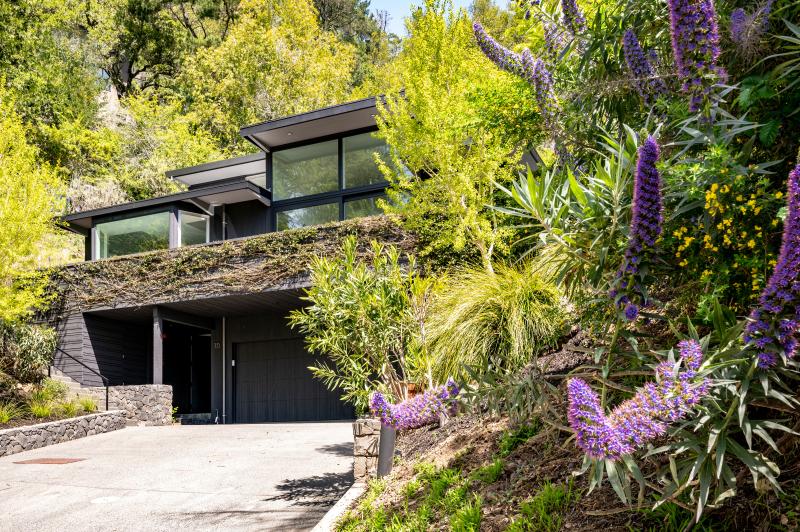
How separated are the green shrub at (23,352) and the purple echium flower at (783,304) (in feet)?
48.8

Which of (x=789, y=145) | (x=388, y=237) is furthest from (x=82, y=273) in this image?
(x=789, y=145)

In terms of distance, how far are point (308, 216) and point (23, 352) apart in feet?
23.5

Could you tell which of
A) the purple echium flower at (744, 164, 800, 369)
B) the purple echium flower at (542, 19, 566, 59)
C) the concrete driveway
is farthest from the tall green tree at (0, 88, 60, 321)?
the purple echium flower at (744, 164, 800, 369)

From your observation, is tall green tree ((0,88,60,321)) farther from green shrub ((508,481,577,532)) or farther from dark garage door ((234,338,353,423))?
green shrub ((508,481,577,532))

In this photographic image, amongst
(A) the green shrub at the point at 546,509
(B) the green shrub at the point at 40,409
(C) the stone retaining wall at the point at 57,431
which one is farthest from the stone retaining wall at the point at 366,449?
(B) the green shrub at the point at 40,409

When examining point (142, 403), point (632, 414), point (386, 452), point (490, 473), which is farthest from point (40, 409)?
point (632, 414)

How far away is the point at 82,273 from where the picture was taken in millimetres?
14672

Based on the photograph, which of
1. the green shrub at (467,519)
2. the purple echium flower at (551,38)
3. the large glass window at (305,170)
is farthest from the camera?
the large glass window at (305,170)

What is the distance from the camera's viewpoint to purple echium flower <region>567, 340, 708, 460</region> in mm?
2059

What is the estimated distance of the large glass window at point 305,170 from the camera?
50.2 ft

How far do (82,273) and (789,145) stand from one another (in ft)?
50.1

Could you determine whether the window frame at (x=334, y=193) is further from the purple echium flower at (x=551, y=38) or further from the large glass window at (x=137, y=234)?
the purple echium flower at (x=551, y=38)

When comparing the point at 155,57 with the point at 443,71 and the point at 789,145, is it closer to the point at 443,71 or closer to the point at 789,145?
the point at 443,71

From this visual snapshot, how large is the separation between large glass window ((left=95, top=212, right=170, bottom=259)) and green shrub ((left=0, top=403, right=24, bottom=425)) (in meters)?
4.96
